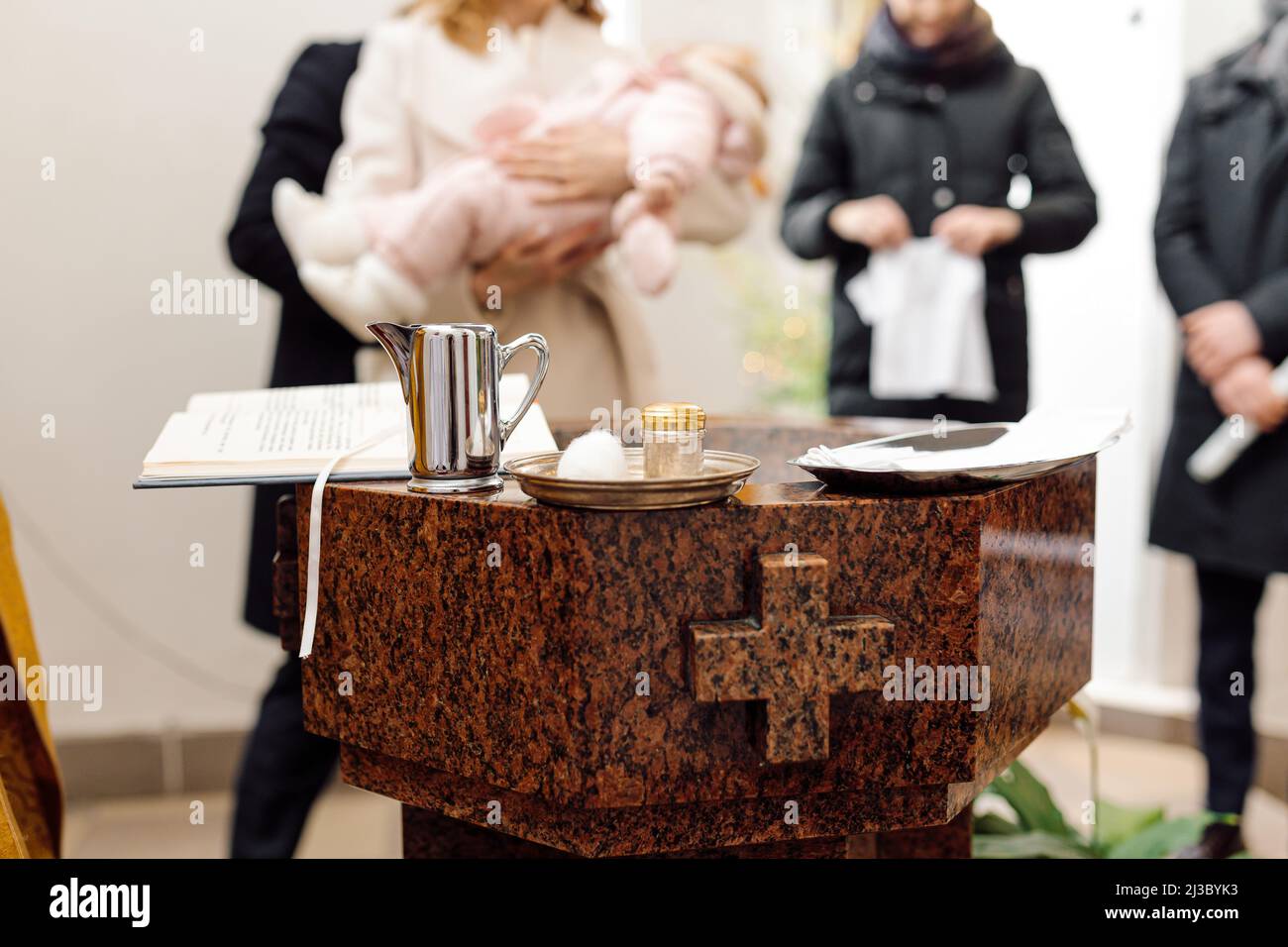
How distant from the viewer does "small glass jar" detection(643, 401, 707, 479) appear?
85 cm

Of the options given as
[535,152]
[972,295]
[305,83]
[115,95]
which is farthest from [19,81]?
[972,295]

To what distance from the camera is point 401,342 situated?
928mm

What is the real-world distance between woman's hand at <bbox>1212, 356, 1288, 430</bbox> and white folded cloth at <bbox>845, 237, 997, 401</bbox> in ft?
1.38

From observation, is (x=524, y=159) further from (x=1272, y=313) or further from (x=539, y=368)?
(x=1272, y=313)

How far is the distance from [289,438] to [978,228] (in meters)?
1.37

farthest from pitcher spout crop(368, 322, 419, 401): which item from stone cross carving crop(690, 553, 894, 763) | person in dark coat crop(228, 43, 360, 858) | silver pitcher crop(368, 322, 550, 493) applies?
person in dark coat crop(228, 43, 360, 858)

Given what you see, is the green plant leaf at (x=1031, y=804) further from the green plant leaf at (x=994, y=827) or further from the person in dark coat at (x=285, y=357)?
the person in dark coat at (x=285, y=357)

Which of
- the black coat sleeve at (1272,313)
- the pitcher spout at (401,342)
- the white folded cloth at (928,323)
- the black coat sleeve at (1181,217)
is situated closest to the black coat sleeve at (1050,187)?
the white folded cloth at (928,323)

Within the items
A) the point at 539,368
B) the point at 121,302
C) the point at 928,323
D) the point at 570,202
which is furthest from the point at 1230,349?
the point at 121,302

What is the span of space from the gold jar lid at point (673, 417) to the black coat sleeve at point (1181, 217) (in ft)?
5.25

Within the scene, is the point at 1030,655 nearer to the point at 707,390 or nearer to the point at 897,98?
the point at 897,98

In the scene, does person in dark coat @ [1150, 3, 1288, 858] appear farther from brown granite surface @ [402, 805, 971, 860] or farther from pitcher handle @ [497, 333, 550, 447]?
pitcher handle @ [497, 333, 550, 447]

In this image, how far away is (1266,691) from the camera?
2758 mm

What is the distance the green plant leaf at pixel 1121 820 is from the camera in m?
1.72
